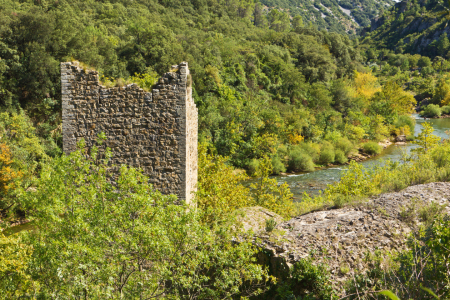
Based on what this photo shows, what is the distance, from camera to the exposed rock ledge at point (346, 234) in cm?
660

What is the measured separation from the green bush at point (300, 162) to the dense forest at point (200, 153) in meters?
0.13

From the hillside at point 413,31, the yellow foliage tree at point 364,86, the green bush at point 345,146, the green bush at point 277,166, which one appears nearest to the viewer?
the green bush at point 277,166

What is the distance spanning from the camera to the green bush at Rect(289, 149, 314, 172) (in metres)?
29.9

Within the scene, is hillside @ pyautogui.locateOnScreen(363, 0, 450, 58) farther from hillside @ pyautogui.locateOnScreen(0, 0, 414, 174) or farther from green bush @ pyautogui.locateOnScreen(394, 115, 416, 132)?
green bush @ pyautogui.locateOnScreen(394, 115, 416, 132)

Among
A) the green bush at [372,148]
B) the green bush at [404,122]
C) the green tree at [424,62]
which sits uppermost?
the green tree at [424,62]

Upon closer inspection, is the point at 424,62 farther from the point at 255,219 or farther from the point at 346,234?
the point at 346,234

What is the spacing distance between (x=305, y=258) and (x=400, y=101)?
47.6 meters

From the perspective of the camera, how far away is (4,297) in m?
5.88

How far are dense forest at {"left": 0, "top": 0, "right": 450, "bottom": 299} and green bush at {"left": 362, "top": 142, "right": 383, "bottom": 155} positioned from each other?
0.23 meters

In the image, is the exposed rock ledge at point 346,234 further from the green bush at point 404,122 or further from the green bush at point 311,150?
the green bush at point 404,122

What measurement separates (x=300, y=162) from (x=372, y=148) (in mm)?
9739

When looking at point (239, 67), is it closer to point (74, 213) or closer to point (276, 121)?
point (276, 121)

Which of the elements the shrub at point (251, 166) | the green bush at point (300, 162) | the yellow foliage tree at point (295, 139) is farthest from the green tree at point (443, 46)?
the shrub at point (251, 166)

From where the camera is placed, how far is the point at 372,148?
3484 centimetres
